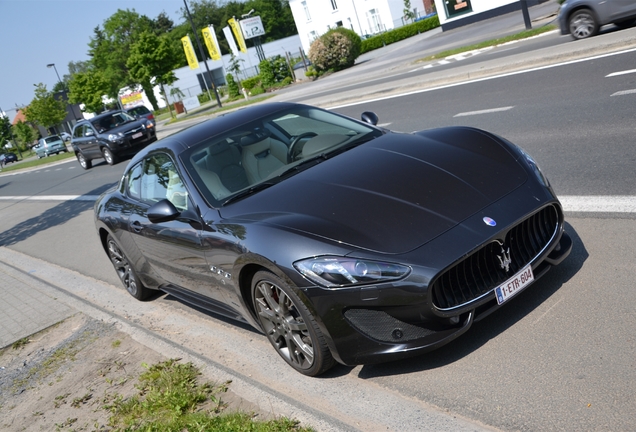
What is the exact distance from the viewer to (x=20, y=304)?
8.35 metres

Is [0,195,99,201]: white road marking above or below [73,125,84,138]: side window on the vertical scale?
below

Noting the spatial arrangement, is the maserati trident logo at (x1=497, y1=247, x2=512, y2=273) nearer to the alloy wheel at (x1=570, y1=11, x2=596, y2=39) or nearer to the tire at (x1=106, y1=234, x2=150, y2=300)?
the tire at (x1=106, y1=234, x2=150, y2=300)

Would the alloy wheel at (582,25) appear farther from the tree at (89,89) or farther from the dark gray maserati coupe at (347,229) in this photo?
the tree at (89,89)

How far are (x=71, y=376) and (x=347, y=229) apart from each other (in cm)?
294

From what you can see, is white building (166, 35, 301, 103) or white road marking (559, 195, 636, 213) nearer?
white road marking (559, 195, 636, 213)

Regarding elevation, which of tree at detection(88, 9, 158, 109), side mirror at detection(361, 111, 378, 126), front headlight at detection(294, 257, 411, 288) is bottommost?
front headlight at detection(294, 257, 411, 288)

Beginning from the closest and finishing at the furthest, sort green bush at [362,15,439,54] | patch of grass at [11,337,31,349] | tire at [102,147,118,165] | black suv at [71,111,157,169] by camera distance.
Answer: patch of grass at [11,337,31,349]
black suv at [71,111,157,169]
tire at [102,147,118,165]
green bush at [362,15,439,54]

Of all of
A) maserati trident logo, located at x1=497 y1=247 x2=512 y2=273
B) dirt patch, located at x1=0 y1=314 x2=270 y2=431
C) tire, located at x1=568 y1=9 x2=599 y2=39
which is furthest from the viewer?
A: tire, located at x1=568 y1=9 x2=599 y2=39

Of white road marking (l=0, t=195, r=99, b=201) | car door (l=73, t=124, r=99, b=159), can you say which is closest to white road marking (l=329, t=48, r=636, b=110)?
white road marking (l=0, t=195, r=99, b=201)

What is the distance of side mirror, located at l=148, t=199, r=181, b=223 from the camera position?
4.83 m

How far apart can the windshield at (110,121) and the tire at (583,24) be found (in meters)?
17.1

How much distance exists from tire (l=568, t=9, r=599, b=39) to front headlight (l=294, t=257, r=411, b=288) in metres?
14.2

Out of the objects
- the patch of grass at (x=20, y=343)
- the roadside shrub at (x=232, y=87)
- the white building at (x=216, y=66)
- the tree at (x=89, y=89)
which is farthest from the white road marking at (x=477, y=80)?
the white building at (x=216, y=66)

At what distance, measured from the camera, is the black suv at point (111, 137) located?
25469 mm
